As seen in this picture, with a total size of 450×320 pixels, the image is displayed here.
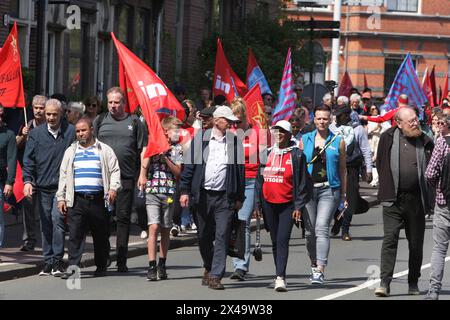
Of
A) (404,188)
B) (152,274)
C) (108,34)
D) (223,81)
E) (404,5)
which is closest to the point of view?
(404,188)

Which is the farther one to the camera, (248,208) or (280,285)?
(248,208)

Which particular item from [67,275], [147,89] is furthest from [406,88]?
[67,275]

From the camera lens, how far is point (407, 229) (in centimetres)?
1366

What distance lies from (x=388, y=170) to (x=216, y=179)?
1774 mm

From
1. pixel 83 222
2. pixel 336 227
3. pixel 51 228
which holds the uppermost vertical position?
pixel 83 222

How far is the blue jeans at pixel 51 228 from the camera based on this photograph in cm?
1475

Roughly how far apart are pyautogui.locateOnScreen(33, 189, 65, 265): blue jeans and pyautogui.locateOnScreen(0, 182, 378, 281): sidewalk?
0.27 meters

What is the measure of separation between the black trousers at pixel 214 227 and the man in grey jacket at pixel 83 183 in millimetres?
1092

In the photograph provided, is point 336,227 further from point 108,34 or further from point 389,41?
point 389,41

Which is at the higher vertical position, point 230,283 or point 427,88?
point 427,88

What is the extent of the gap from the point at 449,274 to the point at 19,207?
18.8 ft

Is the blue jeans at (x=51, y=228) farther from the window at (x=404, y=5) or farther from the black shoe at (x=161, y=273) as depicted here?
the window at (x=404, y=5)

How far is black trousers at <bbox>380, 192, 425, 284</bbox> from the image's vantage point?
1355cm

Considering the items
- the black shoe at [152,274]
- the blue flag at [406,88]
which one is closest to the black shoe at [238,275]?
the black shoe at [152,274]
